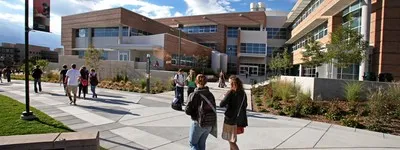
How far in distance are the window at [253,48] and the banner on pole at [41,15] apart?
160 ft

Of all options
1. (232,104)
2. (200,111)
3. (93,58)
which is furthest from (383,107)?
(93,58)

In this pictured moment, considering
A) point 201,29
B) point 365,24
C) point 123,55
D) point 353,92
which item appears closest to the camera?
point 353,92

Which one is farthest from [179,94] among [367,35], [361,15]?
[361,15]

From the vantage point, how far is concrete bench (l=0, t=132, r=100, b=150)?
14.9 feet

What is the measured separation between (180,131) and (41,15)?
496cm

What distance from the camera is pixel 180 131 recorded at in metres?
7.69

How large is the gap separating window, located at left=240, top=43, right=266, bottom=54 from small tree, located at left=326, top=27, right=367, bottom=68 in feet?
118

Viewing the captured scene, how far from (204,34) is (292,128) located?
51160mm

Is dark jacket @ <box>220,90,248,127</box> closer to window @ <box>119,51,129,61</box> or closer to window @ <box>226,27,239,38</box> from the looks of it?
window @ <box>119,51,129,61</box>

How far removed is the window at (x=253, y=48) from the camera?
54.4 m

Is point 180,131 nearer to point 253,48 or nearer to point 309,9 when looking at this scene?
point 309,9

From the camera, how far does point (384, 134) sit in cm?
830

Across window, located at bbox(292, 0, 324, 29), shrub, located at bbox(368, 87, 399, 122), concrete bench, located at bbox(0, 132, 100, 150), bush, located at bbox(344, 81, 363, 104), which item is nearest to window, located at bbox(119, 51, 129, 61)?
window, located at bbox(292, 0, 324, 29)

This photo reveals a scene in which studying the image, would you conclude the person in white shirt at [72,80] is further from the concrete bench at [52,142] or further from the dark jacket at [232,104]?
the dark jacket at [232,104]
